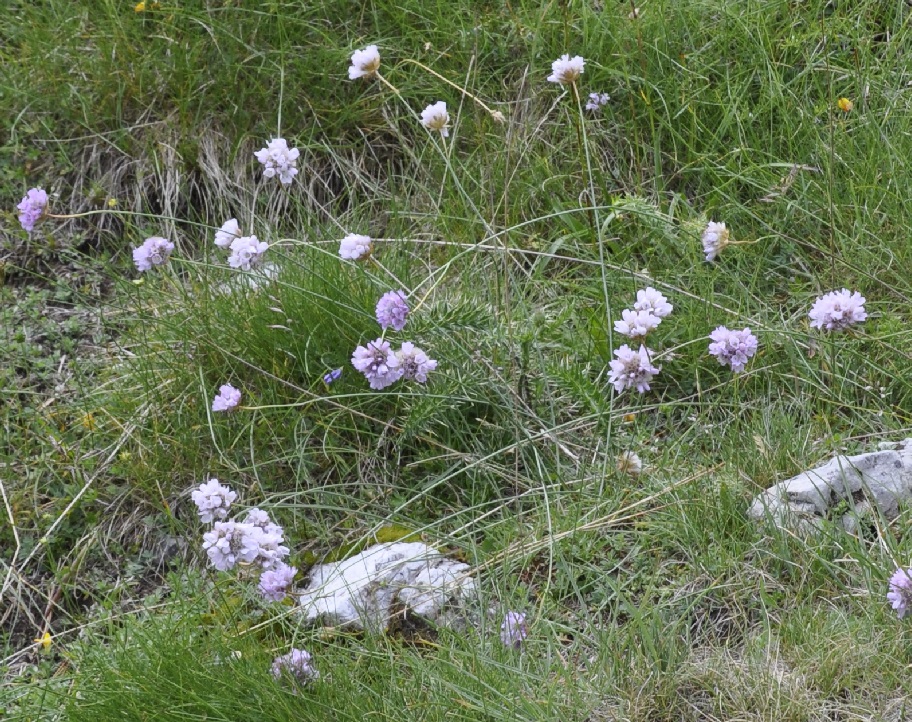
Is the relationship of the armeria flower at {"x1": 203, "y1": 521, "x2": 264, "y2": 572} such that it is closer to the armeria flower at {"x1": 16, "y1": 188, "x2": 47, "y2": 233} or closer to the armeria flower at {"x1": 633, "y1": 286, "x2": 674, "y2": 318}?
the armeria flower at {"x1": 633, "y1": 286, "x2": 674, "y2": 318}

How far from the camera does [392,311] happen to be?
2.49 meters

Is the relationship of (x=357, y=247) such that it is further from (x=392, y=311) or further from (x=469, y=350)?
(x=469, y=350)

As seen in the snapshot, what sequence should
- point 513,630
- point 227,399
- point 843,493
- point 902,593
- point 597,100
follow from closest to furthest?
point 902,593
point 513,630
point 843,493
point 227,399
point 597,100

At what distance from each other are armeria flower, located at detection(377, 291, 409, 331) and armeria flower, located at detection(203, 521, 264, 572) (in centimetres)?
70

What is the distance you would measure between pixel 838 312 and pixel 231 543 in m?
1.31

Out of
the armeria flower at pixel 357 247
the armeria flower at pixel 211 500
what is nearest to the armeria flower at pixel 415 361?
the armeria flower at pixel 357 247

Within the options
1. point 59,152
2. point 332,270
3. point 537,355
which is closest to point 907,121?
point 537,355

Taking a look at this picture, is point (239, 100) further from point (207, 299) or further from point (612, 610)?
point (612, 610)

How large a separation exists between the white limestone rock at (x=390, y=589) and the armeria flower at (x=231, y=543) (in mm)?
264

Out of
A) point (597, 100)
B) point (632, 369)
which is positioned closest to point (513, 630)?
point (632, 369)

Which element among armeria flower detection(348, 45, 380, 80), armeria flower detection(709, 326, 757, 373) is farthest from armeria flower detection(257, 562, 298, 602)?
armeria flower detection(348, 45, 380, 80)

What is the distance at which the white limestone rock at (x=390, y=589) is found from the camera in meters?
2.21

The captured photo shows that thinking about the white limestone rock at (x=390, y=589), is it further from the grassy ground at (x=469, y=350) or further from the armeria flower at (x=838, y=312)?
the armeria flower at (x=838, y=312)

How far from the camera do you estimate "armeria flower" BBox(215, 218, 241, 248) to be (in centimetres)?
262
